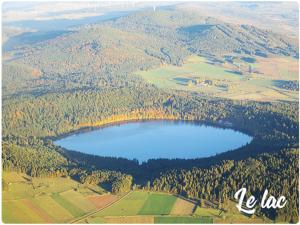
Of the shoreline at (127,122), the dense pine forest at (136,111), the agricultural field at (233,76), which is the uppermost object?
the dense pine forest at (136,111)

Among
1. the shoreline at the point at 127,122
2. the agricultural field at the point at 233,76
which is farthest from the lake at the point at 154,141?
the agricultural field at the point at 233,76

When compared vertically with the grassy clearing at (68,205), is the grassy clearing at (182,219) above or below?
below

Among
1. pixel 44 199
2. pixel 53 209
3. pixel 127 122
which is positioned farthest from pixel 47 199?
pixel 127 122

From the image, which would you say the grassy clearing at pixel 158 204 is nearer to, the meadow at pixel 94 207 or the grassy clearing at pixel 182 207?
the meadow at pixel 94 207

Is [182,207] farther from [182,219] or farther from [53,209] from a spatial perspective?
[53,209]

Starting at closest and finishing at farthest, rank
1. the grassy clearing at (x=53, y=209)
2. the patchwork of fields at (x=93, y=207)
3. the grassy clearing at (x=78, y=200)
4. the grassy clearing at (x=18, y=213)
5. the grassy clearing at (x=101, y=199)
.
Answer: the grassy clearing at (x=18, y=213) → the patchwork of fields at (x=93, y=207) → the grassy clearing at (x=53, y=209) → the grassy clearing at (x=78, y=200) → the grassy clearing at (x=101, y=199)

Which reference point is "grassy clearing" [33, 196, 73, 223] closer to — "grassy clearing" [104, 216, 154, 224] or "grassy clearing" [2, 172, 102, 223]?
"grassy clearing" [2, 172, 102, 223]
